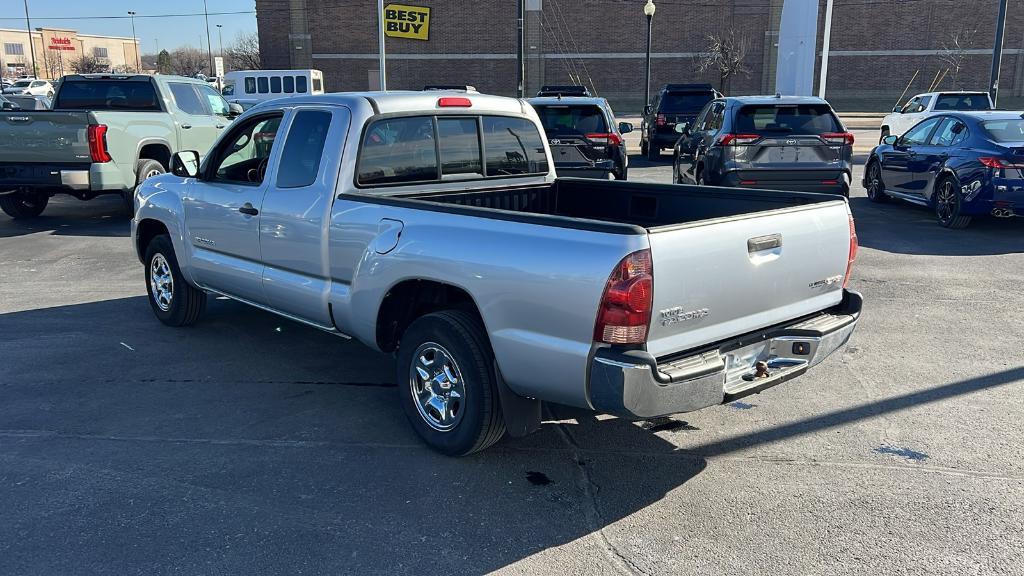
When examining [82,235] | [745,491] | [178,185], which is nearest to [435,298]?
[745,491]

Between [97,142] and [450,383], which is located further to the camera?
[97,142]

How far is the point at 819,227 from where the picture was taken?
4.44 m

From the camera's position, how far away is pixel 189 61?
110m

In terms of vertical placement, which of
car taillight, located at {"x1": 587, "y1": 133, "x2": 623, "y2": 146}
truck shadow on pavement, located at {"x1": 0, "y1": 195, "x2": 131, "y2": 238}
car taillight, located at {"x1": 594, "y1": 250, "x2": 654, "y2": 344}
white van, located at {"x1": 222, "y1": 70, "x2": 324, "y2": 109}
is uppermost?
white van, located at {"x1": 222, "y1": 70, "x2": 324, "y2": 109}

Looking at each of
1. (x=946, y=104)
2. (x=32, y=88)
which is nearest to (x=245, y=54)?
(x=32, y=88)

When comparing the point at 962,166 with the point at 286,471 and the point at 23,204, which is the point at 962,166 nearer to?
the point at 286,471

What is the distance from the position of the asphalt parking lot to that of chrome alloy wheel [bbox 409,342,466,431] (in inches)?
8.7

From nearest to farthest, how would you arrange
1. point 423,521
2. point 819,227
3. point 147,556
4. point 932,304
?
point 147,556 → point 423,521 → point 819,227 → point 932,304

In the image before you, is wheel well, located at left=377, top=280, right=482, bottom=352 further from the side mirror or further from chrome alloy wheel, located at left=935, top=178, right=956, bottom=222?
chrome alloy wheel, located at left=935, top=178, right=956, bottom=222

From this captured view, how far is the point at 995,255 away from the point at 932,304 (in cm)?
280

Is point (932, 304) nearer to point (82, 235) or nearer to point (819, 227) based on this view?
point (819, 227)

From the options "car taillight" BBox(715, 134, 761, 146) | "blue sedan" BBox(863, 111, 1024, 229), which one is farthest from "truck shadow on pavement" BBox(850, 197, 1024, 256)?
"car taillight" BBox(715, 134, 761, 146)

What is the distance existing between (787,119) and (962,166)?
2.32 m

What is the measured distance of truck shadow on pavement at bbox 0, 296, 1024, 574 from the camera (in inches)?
142
